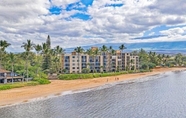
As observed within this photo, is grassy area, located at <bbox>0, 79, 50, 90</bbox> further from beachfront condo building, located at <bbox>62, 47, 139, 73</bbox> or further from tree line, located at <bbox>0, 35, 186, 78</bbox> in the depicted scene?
beachfront condo building, located at <bbox>62, 47, 139, 73</bbox>

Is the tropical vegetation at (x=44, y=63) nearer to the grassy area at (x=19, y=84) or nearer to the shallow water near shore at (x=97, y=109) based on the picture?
the grassy area at (x=19, y=84)

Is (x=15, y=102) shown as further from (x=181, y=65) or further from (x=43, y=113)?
(x=181, y=65)

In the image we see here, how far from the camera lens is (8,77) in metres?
61.2

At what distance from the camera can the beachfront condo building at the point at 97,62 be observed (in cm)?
9674

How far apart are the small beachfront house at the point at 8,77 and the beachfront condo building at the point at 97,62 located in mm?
32050

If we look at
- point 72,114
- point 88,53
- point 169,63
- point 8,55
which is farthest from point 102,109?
point 169,63

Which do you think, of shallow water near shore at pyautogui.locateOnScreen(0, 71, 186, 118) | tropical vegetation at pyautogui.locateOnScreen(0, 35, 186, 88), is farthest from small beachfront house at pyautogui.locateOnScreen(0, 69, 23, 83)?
shallow water near shore at pyautogui.locateOnScreen(0, 71, 186, 118)

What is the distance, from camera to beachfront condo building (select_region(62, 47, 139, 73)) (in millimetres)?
96744

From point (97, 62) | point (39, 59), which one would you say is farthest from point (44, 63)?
point (97, 62)

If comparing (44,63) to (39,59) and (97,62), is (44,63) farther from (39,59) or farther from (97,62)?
(97,62)

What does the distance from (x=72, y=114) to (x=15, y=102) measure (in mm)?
13459

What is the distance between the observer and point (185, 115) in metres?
32.5

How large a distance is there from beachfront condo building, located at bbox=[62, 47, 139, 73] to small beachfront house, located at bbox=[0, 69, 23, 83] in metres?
32.1

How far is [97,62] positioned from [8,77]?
4672 cm
